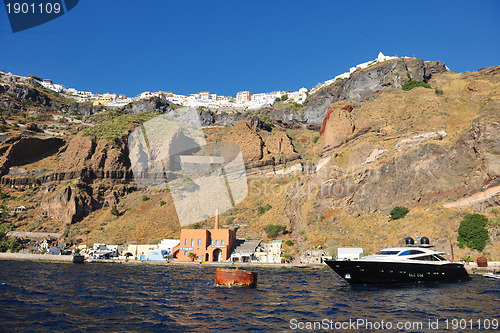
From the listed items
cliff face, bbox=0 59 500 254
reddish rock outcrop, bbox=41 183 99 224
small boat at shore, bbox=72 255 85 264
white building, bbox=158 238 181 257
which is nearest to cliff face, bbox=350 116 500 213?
cliff face, bbox=0 59 500 254

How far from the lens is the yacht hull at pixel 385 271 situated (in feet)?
86.5

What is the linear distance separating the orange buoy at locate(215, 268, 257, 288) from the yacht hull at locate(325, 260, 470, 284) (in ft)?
20.2

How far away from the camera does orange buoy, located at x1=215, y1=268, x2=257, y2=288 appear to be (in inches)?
1091

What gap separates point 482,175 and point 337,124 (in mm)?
41103

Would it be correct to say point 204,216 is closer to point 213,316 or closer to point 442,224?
point 442,224

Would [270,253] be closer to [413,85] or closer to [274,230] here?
Answer: [274,230]

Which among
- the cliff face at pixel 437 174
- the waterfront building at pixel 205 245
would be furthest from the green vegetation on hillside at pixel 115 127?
the cliff face at pixel 437 174

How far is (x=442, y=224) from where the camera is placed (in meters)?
51.2

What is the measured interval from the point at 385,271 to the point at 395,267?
2.71ft

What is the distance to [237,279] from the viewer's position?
27875 mm

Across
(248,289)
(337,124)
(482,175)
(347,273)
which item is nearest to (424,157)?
(482,175)

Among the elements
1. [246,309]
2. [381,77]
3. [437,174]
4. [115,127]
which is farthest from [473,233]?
[115,127]

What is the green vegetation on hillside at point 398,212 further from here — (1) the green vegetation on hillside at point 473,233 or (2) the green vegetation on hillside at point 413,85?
(2) the green vegetation on hillside at point 413,85

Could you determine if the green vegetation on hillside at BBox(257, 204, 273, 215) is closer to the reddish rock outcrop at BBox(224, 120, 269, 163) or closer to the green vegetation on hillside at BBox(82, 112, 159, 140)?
the reddish rock outcrop at BBox(224, 120, 269, 163)
